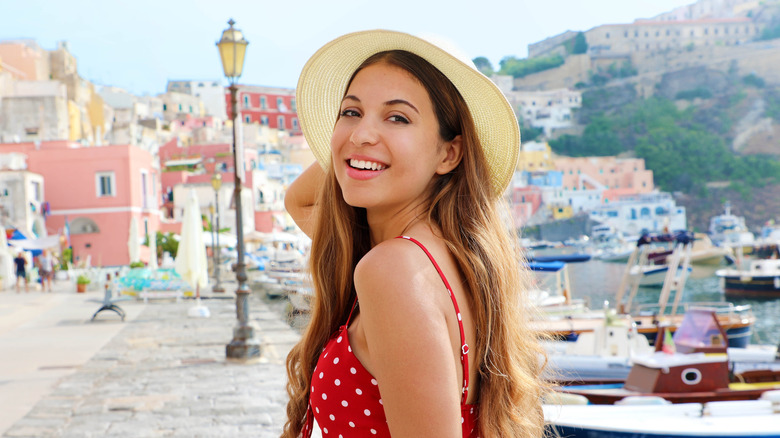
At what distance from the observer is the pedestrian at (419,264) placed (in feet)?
3.59

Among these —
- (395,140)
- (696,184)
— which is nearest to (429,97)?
(395,140)

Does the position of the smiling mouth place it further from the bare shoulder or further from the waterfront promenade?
the waterfront promenade

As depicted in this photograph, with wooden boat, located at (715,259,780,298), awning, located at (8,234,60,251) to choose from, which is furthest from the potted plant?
wooden boat, located at (715,259,780,298)

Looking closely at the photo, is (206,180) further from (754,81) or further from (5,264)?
(754,81)

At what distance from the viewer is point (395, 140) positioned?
1289 mm

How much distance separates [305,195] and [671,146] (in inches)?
3956

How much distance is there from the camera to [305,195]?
183cm

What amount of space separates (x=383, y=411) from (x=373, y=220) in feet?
1.26

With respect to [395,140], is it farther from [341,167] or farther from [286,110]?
[286,110]

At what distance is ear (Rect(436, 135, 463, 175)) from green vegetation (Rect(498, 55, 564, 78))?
391ft

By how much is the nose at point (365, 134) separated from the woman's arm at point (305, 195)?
471 mm

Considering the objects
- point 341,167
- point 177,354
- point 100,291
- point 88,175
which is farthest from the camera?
point 88,175

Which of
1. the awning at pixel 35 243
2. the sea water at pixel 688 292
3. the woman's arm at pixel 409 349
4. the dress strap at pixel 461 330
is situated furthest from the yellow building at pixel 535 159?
the woman's arm at pixel 409 349

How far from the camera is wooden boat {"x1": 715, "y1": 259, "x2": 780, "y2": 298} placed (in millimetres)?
29672
